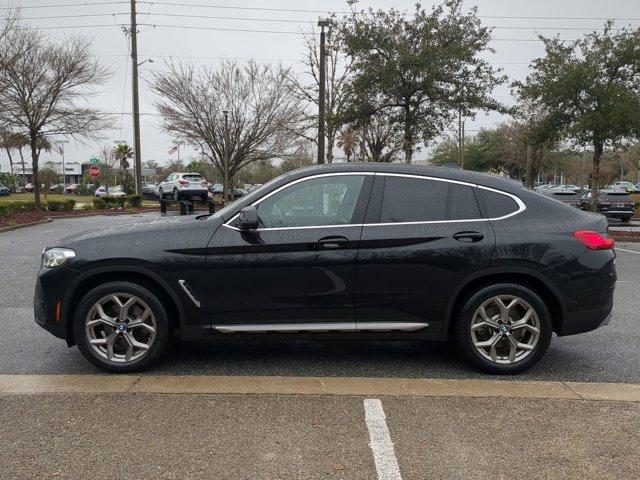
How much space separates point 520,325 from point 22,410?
12.0 feet

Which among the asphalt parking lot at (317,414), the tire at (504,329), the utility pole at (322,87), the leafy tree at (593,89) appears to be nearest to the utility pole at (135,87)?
the utility pole at (322,87)

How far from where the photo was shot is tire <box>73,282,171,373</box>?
168 inches

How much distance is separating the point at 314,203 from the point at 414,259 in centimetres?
91

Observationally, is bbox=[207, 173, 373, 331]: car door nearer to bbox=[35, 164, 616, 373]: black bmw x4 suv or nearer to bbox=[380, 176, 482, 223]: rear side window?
bbox=[35, 164, 616, 373]: black bmw x4 suv

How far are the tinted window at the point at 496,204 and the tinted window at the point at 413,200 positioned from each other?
310 millimetres

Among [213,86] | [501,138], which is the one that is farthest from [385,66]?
[501,138]

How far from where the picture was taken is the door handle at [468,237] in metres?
4.31

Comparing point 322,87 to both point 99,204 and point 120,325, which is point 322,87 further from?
point 120,325

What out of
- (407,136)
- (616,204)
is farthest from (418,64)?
(616,204)

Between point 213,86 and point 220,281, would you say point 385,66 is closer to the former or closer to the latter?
point 213,86

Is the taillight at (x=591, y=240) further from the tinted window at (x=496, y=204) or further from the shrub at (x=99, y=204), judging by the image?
the shrub at (x=99, y=204)

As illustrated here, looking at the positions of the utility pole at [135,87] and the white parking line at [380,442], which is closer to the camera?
the white parking line at [380,442]

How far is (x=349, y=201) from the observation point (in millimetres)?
4430

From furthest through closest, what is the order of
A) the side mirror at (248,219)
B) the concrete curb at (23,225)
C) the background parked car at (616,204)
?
the background parked car at (616,204) → the concrete curb at (23,225) → the side mirror at (248,219)
